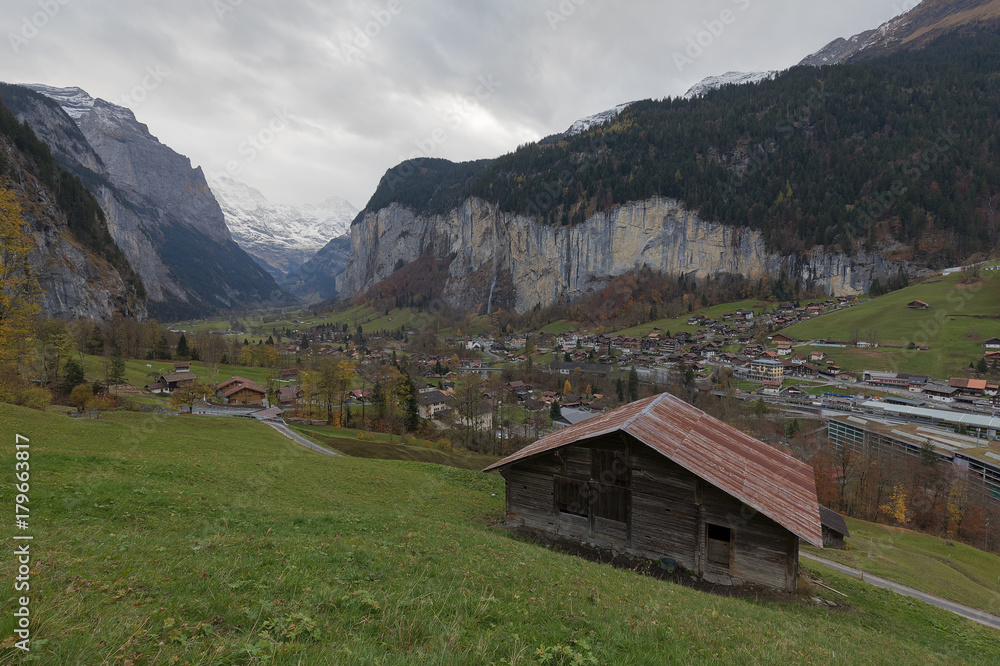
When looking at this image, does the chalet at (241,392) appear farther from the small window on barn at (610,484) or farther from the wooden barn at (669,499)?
the small window on barn at (610,484)

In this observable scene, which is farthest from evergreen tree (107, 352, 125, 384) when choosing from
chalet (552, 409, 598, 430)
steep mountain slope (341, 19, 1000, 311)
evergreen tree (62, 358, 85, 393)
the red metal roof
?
steep mountain slope (341, 19, 1000, 311)

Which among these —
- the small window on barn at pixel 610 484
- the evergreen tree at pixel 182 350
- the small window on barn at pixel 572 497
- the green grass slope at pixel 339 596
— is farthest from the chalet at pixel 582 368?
the small window on barn at pixel 610 484

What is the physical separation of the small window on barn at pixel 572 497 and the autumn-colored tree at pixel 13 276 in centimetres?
2376

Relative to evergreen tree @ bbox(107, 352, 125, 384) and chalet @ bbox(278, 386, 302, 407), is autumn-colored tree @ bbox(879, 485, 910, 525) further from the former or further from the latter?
evergreen tree @ bbox(107, 352, 125, 384)

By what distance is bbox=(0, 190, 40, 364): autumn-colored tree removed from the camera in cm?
1716

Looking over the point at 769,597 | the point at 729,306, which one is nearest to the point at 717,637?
the point at 769,597

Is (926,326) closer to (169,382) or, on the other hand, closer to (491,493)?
(491,493)

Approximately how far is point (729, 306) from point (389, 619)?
174m

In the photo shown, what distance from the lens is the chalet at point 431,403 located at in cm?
7325

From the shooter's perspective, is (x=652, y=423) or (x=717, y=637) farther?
(x=652, y=423)

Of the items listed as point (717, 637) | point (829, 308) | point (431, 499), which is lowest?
point (431, 499)

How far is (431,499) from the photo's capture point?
20.3 metres

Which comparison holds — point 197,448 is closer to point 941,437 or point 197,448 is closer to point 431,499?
point 431,499

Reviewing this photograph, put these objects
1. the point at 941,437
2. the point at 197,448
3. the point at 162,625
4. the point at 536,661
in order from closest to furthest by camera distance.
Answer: the point at 162,625
the point at 536,661
the point at 197,448
the point at 941,437
